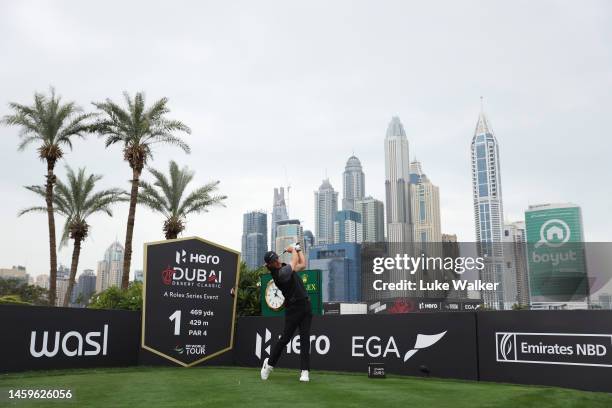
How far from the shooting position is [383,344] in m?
11.5

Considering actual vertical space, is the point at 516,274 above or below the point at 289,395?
above

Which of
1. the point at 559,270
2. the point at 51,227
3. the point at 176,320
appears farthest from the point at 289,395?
the point at 559,270

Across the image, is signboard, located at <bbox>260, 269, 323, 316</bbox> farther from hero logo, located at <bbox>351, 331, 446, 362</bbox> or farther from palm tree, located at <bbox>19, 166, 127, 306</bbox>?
palm tree, located at <bbox>19, 166, 127, 306</bbox>

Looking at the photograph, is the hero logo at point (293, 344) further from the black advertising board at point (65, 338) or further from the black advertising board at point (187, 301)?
the black advertising board at point (65, 338)

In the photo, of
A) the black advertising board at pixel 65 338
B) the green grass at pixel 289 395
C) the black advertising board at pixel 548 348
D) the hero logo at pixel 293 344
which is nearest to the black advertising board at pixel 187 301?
the black advertising board at pixel 65 338

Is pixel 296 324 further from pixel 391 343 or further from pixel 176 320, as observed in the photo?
pixel 176 320

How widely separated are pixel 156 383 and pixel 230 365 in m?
5.81

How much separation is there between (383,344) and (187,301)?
16.4 feet

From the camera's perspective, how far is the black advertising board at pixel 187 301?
1348cm

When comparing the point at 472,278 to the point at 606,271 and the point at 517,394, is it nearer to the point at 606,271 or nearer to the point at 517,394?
the point at 606,271

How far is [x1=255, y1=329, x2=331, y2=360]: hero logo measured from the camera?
12336mm

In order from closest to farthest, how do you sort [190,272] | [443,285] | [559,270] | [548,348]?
[548,348], [190,272], [559,270], [443,285]

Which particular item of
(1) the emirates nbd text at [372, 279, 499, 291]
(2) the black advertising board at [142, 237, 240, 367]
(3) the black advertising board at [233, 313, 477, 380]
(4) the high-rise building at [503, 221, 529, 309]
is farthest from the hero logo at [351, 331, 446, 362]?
(1) the emirates nbd text at [372, 279, 499, 291]

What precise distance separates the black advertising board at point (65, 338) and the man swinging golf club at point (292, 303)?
5252 millimetres
